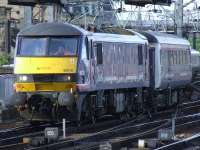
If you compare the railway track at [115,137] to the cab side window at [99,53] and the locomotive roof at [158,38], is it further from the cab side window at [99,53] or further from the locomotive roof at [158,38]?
the locomotive roof at [158,38]

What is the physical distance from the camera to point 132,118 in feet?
84.3

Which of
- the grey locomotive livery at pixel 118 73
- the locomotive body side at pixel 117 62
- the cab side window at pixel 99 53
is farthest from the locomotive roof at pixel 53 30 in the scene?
the cab side window at pixel 99 53

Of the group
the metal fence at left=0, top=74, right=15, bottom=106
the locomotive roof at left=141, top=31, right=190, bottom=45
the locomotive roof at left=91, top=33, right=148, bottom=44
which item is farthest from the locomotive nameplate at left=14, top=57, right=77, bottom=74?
the locomotive roof at left=141, top=31, right=190, bottom=45

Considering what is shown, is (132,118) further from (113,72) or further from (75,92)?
(75,92)

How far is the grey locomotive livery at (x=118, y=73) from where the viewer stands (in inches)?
848

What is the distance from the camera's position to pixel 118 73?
81.9ft

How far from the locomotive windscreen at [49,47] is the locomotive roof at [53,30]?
0.17 metres

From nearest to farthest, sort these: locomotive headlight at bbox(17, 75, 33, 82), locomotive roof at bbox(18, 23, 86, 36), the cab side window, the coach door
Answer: locomotive headlight at bbox(17, 75, 33, 82) → locomotive roof at bbox(18, 23, 86, 36) → the cab side window → the coach door

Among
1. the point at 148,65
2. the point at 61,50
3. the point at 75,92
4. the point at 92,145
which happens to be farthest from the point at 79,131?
the point at 148,65

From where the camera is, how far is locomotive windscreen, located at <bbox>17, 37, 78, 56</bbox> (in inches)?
853

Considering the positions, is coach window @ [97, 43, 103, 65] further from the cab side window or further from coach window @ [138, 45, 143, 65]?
coach window @ [138, 45, 143, 65]

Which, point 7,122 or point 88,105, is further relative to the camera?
point 7,122

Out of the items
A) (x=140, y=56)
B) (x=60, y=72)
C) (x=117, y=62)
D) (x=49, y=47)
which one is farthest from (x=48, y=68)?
(x=140, y=56)

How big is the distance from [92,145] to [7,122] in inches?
334
